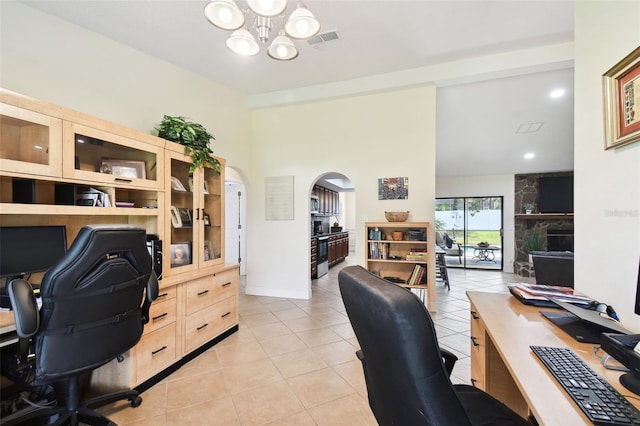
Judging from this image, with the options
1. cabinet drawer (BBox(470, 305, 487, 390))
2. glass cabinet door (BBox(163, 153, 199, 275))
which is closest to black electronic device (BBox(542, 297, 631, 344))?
cabinet drawer (BBox(470, 305, 487, 390))

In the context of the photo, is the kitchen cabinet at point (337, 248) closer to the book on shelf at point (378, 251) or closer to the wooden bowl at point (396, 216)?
the book on shelf at point (378, 251)

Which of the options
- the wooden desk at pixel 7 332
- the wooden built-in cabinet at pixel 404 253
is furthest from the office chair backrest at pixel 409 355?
the wooden built-in cabinet at pixel 404 253

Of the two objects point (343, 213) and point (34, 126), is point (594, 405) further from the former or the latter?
point (343, 213)

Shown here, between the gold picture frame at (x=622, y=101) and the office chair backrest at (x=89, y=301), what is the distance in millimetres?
2565

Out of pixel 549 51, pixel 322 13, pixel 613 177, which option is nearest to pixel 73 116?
pixel 322 13

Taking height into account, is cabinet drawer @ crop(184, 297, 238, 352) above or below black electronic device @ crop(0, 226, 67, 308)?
below

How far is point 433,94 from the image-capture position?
370 cm

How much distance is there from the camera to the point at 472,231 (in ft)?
24.5

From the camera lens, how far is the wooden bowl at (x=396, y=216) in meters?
3.63

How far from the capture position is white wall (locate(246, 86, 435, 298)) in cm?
379

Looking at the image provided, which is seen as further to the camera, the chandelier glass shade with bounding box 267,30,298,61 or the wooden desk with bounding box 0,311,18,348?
the chandelier glass shade with bounding box 267,30,298,61

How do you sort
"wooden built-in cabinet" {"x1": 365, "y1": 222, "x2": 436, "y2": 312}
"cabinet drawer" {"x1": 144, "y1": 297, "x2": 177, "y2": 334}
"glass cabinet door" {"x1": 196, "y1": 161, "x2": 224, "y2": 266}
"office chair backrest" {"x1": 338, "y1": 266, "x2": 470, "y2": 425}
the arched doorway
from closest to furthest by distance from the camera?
"office chair backrest" {"x1": 338, "y1": 266, "x2": 470, "y2": 425}, "cabinet drawer" {"x1": 144, "y1": 297, "x2": 177, "y2": 334}, "glass cabinet door" {"x1": 196, "y1": 161, "x2": 224, "y2": 266}, "wooden built-in cabinet" {"x1": 365, "y1": 222, "x2": 436, "y2": 312}, the arched doorway

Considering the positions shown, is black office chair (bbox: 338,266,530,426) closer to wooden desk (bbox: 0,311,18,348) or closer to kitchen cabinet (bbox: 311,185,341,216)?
wooden desk (bbox: 0,311,18,348)

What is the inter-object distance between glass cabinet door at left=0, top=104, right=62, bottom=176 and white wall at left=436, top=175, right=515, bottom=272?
25.9 ft
